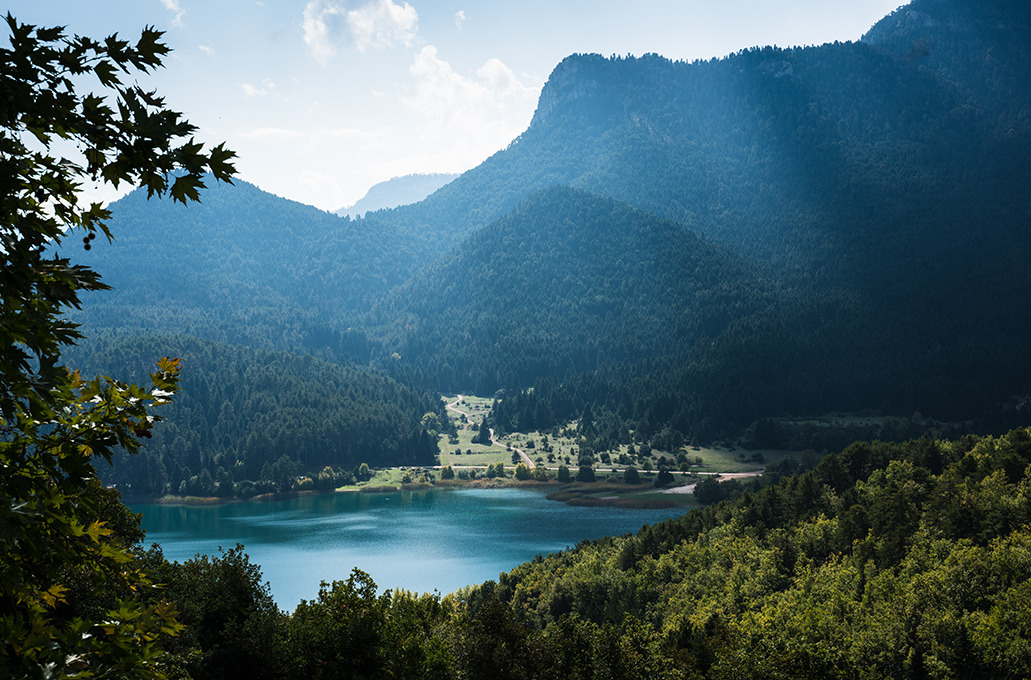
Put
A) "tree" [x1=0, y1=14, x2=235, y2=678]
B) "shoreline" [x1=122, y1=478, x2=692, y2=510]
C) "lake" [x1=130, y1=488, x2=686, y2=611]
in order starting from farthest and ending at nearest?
"shoreline" [x1=122, y1=478, x2=692, y2=510], "lake" [x1=130, y1=488, x2=686, y2=611], "tree" [x1=0, y1=14, x2=235, y2=678]

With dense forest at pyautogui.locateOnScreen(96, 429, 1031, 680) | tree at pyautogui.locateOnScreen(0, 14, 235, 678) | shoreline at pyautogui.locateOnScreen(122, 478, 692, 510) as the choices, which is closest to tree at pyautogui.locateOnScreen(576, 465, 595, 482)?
shoreline at pyautogui.locateOnScreen(122, 478, 692, 510)

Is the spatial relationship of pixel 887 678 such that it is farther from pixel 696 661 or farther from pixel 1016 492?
pixel 1016 492

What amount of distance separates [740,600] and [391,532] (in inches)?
3415

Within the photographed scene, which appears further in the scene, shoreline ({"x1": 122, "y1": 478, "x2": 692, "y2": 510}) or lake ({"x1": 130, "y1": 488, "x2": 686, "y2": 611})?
shoreline ({"x1": 122, "y1": 478, "x2": 692, "y2": 510})

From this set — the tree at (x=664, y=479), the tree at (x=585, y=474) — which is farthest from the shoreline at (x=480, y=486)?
the tree at (x=585, y=474)

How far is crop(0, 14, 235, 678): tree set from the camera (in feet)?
21.4

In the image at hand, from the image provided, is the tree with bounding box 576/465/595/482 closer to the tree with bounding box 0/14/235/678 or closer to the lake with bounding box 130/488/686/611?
the lake with bounding box 130/488/686/611

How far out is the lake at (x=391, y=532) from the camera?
355ft

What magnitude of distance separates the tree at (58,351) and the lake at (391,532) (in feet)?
284

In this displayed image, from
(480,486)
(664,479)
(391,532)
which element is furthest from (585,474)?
(391,532)

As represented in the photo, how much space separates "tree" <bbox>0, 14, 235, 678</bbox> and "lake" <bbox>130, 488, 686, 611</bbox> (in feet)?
284

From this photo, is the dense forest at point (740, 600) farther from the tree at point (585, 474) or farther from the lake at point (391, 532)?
the tree at point (585, 474)

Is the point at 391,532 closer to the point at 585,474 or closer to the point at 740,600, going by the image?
the point at 585,474

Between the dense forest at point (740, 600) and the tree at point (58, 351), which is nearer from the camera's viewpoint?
the tree at point (58, 351)
